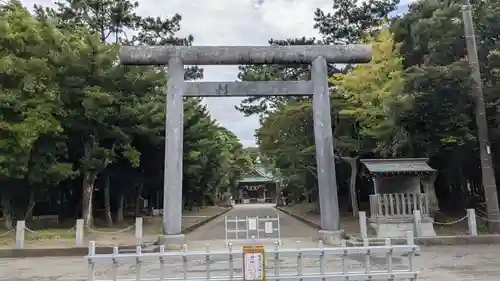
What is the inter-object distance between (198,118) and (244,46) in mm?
11459

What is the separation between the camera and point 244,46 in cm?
1548

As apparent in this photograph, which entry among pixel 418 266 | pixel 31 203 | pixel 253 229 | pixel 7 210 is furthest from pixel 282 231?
pixel 7 210

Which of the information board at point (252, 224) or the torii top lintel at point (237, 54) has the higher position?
the torii top lintel at point (237, 54)

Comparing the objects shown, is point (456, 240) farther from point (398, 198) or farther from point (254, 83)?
point (254, 83)

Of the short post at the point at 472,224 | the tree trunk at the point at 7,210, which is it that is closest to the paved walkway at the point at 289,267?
the short post at the point at 472,224

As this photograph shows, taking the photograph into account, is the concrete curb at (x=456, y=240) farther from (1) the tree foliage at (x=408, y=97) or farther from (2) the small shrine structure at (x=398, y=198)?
(1) the tree foliage at (x=408, y=97)

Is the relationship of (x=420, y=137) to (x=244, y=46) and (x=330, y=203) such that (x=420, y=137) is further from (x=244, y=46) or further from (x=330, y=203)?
(x=244, y=46)

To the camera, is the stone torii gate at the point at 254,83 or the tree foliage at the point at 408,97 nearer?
the stone torii gate at the point at 254,83

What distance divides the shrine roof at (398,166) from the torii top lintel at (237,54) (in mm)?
3837

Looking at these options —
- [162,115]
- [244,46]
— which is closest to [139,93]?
[162,115]

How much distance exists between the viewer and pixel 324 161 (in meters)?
14.9

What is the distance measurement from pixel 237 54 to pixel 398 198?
7694 millimetres

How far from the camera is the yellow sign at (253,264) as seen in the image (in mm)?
6836

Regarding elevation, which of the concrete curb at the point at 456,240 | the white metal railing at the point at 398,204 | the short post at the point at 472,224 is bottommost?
the concrete curb at the point at 456,240
